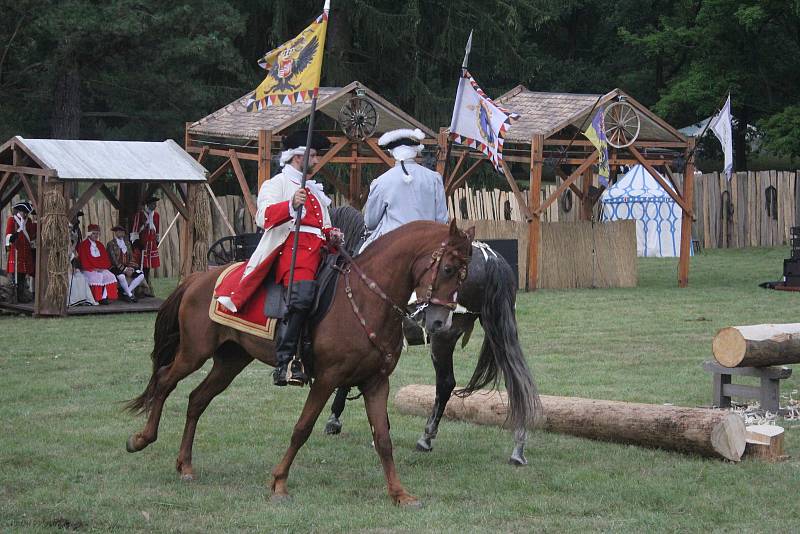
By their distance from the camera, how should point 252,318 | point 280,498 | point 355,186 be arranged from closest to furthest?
point 280,498
point 252,318
point 355,186

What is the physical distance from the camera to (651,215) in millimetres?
31609

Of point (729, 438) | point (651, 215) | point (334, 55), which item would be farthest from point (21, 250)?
point (651, 215)

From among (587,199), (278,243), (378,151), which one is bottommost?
(278,243)

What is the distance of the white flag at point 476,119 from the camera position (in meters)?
10.5

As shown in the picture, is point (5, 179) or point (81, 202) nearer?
point (81, 202)

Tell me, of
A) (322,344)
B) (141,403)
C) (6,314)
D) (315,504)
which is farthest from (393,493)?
(6,314)

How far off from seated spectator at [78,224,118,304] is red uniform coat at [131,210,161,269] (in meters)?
1.45

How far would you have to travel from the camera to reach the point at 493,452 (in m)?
9.03

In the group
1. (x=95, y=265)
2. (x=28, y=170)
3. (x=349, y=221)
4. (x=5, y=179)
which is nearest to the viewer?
(x=349, y=221)

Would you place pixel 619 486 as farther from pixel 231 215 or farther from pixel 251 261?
pixel 231 215

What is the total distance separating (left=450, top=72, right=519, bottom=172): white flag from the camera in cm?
1046

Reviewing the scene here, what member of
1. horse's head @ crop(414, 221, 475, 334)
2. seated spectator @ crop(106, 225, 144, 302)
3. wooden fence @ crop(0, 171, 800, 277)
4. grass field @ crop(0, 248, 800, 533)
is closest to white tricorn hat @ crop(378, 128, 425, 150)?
grass field @ crop(0, 248, 800, 533)

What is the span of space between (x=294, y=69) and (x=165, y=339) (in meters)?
2.15

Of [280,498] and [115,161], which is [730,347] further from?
[115,161]
